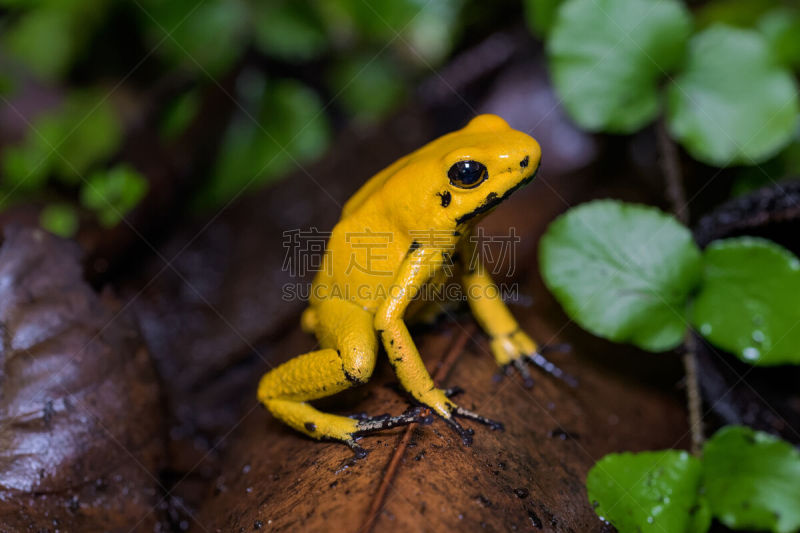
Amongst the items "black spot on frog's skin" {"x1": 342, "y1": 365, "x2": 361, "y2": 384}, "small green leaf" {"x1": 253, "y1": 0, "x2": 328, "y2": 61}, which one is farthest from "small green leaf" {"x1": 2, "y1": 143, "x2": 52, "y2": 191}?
"black spot on frog's skin" {"x1": 342, "y1": 365, "x2": 361, "y2": 384}

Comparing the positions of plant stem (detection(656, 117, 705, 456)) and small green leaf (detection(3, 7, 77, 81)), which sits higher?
small green leaf (detection(3, 7, 77, 81))

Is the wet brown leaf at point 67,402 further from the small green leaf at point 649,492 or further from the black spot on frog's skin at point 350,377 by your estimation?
the small green leaf at point 649,492

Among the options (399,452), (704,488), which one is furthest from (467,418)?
(704,488)

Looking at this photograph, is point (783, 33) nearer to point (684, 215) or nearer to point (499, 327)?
point (684, 215)

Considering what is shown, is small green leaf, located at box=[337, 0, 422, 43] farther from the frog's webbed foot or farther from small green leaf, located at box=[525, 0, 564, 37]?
the frog's webbed foot

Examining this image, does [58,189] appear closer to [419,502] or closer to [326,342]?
[326,342]
